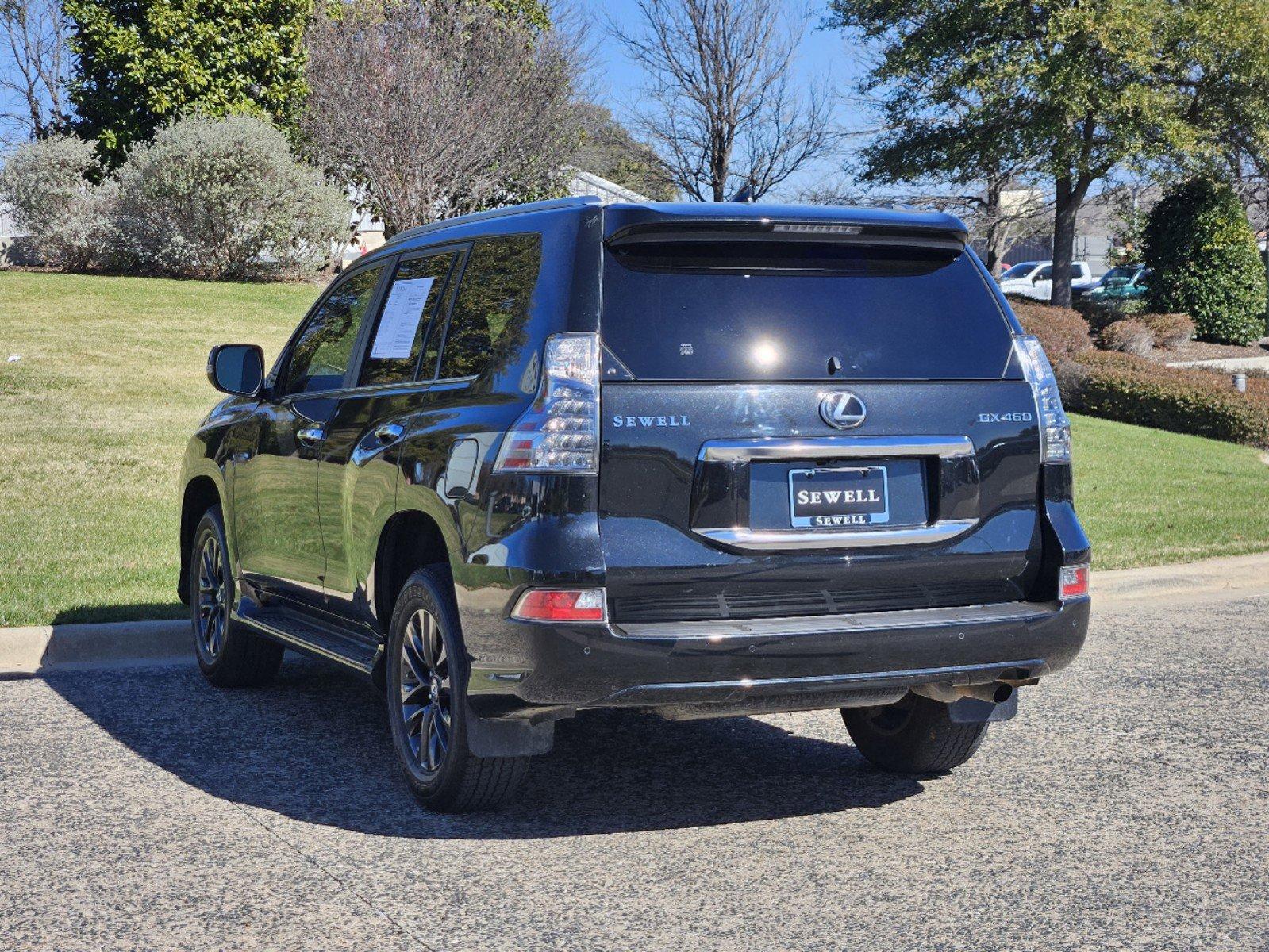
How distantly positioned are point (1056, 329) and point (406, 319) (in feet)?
69.3

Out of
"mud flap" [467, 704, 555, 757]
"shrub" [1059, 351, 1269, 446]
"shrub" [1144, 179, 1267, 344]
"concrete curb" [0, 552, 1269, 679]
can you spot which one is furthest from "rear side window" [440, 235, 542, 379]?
"shrub" [1144, 179, 1267, 344]

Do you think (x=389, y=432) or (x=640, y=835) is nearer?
(x=640, y=835)

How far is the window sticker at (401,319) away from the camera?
5547mm

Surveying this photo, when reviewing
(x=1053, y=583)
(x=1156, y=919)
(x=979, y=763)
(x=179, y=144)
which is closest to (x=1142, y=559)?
(x=979, y=763)

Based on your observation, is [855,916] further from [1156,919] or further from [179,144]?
[179,144]

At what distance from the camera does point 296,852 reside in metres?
4.71

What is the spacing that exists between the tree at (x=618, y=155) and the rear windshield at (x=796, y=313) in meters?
30.7

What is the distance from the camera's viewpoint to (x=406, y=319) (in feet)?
18.5

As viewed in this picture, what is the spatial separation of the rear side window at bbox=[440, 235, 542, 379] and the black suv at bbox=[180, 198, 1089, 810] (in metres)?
0.01

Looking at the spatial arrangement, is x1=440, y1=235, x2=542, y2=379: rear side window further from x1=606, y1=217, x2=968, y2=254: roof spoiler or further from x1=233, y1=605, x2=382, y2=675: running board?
x1=233, y1=605, x2=382, y2=675: running board

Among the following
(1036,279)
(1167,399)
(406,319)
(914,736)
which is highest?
(1036,279)

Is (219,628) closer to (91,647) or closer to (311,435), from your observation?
(91,647)

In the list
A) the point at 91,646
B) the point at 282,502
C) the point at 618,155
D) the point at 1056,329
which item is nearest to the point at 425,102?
the point at 618,155

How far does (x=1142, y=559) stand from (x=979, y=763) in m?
5.41
